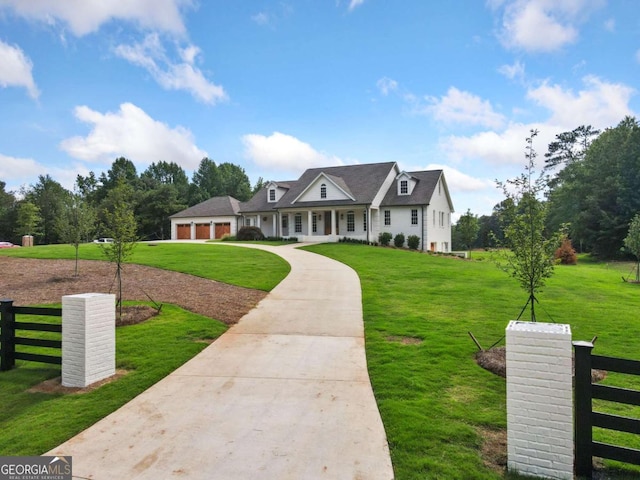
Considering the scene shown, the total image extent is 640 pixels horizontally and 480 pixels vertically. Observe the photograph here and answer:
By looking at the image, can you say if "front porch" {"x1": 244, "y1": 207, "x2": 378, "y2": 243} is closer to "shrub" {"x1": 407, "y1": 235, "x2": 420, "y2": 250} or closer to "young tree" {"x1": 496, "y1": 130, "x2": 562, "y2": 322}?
"shrub" {"x1": 407, "y1": 235, "x2": 420, "y2": 250}

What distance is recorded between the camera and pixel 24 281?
13.8 metres

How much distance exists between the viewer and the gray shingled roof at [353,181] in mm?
32987

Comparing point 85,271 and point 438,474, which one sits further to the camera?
point 85,271

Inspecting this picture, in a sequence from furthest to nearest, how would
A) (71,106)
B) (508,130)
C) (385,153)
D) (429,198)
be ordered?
1. (385,153)
2. (429,198)
3. (508,130)
4. (71,106)

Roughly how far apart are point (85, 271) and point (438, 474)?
54.7 ft

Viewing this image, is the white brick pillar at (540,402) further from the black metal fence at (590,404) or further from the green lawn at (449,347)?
the green lawn at (449,347)

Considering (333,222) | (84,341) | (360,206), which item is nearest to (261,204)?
(333,222)

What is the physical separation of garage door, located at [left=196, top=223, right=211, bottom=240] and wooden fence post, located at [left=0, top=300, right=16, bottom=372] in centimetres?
3715

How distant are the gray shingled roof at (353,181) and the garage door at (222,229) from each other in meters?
8.07

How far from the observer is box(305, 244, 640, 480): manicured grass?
12.9ft

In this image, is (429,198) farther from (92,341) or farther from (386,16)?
(92,341)

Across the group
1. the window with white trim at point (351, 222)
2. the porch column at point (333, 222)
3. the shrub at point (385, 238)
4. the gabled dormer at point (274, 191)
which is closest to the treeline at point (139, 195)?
the gabled dormer at point (274, 191)

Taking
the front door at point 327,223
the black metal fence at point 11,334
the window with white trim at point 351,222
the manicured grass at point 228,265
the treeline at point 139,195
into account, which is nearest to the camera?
the black metal fence at point 11,334

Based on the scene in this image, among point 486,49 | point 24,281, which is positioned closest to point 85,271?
point 24,281
